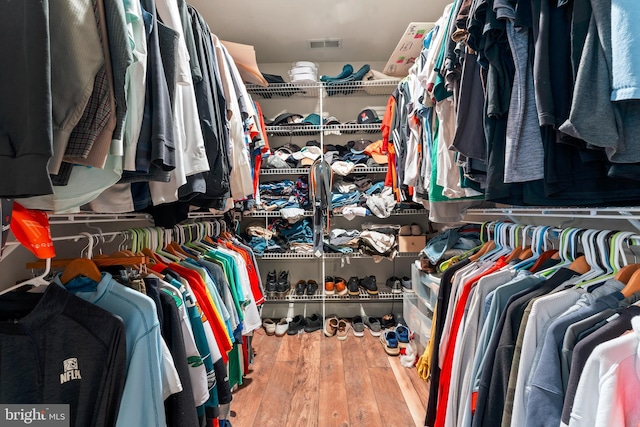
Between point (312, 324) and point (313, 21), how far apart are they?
2222 mm

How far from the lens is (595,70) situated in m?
0.53

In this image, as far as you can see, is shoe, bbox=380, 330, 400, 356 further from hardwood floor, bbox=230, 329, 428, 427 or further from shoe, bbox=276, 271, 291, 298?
shoe, bbox=276, 271, 291, 298

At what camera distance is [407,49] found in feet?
6.85

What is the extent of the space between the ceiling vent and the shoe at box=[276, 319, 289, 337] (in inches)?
87.1

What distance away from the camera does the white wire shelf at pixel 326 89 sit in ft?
7.80

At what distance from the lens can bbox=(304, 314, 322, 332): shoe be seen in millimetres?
2419

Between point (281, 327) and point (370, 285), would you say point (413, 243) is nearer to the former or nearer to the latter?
point (370, 285)

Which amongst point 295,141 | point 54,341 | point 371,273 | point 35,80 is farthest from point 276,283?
point 35,80

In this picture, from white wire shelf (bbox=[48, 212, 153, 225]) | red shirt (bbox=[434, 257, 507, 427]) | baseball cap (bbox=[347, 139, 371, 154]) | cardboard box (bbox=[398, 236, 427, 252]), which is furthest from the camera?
baseball cap (bbox=[347, 139, 371, 154])

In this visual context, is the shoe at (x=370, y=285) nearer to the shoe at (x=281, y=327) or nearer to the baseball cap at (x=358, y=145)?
the shoe at (x=281, y=327)

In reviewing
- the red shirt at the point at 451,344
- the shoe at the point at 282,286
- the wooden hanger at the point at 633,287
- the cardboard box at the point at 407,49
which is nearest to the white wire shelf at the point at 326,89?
the cardboard box at the point at 407,49

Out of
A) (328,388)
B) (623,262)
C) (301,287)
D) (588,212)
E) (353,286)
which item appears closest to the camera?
(623,262)

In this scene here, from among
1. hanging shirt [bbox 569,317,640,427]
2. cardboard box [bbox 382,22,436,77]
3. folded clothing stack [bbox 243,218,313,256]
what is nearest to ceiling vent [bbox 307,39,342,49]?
cardboard box [bbox 382,22,436,77]

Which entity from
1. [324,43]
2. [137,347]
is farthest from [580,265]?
[324,43]
